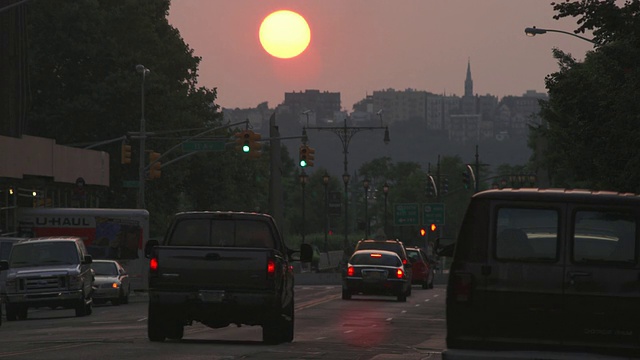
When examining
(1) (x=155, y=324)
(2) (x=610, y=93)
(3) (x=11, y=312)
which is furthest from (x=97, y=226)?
(1) (x=155, y=324)

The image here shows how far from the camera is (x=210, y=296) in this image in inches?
884

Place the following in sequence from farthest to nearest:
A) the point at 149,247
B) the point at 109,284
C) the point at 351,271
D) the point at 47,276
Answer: the point at 351,271 → the point at 109,284 → the point at 47,276 → the point at 149,247

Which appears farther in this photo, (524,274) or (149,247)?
(149,247)

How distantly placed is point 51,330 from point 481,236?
15987 mm

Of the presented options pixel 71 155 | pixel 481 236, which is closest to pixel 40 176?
pixel 71 155

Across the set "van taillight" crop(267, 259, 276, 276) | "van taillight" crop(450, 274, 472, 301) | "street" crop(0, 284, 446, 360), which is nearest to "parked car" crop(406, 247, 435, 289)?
"street" crop(0, 284, 446, 360)

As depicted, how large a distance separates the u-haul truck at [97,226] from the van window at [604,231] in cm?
4006

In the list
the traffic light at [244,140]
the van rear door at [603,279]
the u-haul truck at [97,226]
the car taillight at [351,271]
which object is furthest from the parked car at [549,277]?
the traffic light at [244,140]

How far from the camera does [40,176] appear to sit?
6200cm

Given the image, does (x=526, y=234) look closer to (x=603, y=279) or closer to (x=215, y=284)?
(x=603, y=279)

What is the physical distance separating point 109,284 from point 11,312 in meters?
9.53

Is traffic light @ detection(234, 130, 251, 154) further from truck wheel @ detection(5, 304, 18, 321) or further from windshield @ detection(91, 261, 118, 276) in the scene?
truck wheel @ detection(5, 304, 18, 321)

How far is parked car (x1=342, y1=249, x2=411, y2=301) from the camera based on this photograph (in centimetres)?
4612

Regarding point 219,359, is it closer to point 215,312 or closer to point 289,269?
point 215,312
